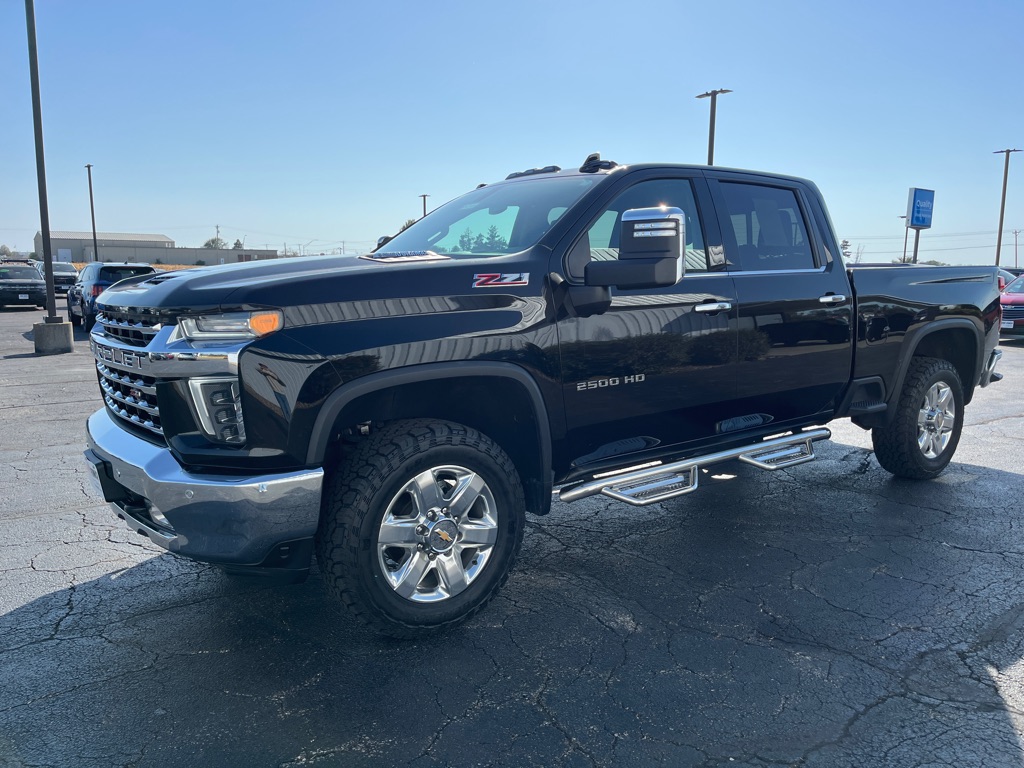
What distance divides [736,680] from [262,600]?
2165 millimetres

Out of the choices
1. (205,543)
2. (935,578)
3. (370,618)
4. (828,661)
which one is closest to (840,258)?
(935,578)

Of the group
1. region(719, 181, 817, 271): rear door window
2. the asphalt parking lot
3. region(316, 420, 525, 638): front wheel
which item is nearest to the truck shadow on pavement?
the asphalt parking lot

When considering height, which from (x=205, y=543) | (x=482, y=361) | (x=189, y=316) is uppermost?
(x=189, y=316)

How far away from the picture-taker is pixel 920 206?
1030 inches

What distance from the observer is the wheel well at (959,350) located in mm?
6094

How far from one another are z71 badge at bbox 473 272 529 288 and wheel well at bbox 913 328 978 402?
385cm

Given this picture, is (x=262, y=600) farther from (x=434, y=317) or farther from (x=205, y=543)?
(x=434, y=317)

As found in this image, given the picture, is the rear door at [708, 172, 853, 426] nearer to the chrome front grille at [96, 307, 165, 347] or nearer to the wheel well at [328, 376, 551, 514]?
the wheel well at [328, 376, 551, 514]

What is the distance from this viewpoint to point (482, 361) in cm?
343

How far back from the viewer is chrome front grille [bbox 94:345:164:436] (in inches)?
128

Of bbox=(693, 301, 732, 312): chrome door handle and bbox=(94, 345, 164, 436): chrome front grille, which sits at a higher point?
bbox=(693, 301, 732, 312): chrome door handle

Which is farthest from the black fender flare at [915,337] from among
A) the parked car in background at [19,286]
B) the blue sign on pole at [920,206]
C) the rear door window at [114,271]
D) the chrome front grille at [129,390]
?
the parked car in background at [19,286]

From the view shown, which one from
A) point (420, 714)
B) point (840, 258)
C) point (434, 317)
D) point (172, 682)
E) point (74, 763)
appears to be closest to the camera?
point (74, 763)

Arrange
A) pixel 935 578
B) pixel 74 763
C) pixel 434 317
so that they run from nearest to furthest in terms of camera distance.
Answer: pixel 74 763, pixel 434 317, pixel 935 578
